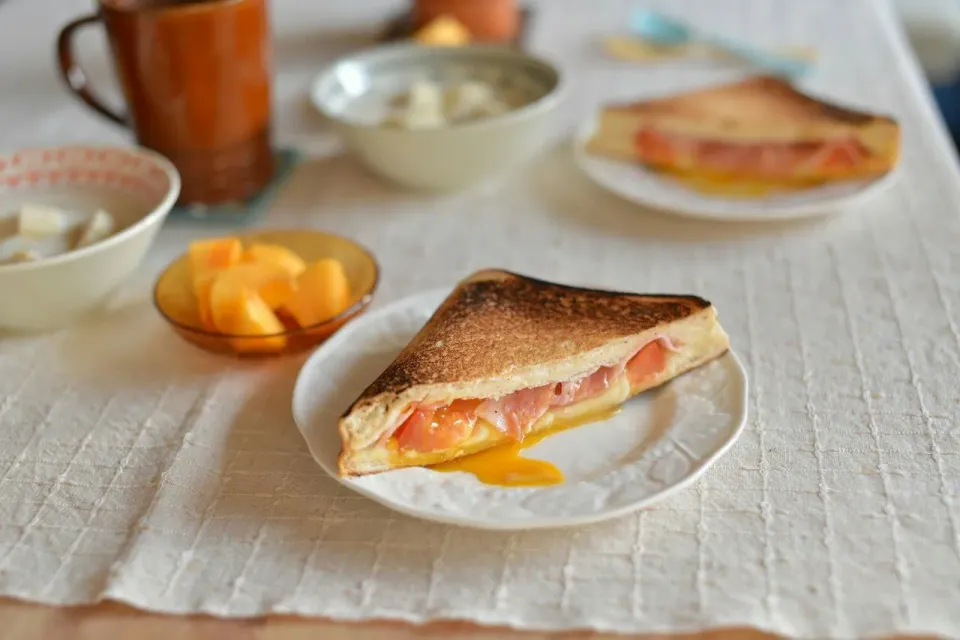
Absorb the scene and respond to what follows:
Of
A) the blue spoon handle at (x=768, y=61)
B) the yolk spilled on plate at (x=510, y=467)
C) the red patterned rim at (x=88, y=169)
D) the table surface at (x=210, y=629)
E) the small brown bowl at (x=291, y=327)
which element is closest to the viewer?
the table surface at (x=210, y=629)

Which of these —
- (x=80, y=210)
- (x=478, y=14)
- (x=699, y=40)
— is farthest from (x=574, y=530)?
(x=699, y=40)

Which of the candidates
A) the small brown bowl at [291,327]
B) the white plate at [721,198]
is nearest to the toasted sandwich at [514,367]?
the small brown bowl at [291,327]

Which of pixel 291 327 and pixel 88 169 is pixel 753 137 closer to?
pixel 291 327

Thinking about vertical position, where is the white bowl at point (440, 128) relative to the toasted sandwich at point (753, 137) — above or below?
above

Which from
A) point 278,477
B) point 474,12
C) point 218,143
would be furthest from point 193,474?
point 474,12

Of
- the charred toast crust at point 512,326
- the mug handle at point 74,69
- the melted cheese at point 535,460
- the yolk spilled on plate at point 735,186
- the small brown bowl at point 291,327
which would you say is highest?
the mug handle at point 74,69

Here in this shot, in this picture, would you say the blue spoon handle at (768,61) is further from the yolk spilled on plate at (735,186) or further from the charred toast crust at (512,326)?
the charred toast crust at (512,326)
